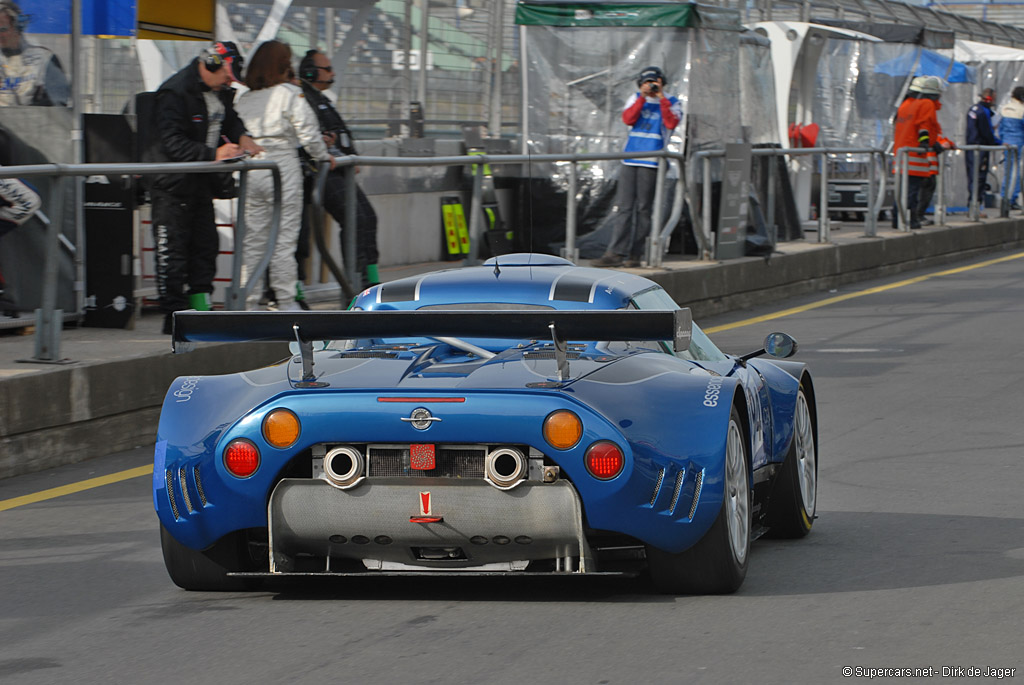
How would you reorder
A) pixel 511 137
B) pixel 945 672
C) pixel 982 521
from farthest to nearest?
pixel 511 137, pixel 982 521, pixel 945 672

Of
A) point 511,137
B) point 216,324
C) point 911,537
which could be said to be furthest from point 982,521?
point 511,137

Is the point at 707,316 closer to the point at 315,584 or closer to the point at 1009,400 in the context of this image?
the point at 1009,400

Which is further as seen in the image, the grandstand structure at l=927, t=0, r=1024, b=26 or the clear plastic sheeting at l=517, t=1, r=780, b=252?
the grandstand structure at l=927, t=0, r=1024, b=26

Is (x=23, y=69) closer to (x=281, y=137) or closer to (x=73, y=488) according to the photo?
(x=281, y=137)

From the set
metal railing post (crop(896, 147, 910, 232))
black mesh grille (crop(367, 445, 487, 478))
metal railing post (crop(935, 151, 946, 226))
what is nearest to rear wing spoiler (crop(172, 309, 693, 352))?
black mesh grille (crop(367, 445, 487, 478))

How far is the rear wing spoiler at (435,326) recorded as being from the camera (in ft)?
16.6

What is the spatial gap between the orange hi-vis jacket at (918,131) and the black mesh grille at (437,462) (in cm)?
1853

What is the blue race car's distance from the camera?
500 centimetres

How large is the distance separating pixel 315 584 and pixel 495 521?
0.93m

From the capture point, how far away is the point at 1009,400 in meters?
10.5

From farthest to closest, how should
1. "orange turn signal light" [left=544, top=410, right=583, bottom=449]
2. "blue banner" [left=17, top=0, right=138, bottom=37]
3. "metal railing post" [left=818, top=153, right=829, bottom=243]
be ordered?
"metal railing post" [left=818, top=153, right=829, bottom=243]
"blue banner" [left=17, top=0, right=138, bottom=37]
"orange turn signal light" [left=544, top=410, right=583, bottom=449]

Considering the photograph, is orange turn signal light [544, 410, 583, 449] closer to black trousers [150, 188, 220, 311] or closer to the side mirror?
the side mirror

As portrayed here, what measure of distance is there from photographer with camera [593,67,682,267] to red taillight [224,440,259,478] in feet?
34.7

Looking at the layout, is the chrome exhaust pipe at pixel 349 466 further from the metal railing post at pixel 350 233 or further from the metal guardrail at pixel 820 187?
the metal guardrail at pixel 820 187
